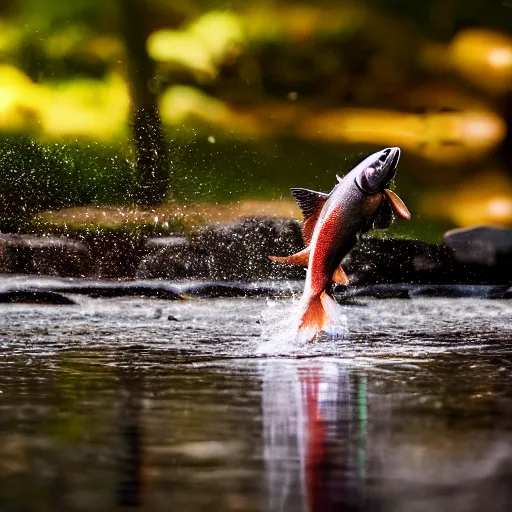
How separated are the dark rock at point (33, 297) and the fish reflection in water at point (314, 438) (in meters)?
5.55

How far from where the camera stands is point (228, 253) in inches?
509

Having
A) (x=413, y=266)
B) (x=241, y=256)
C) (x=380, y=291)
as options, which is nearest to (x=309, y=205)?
(x=380, y=291)

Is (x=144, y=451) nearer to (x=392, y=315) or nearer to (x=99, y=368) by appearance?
(x=99, y=368)

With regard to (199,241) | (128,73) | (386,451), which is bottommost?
(386,451)

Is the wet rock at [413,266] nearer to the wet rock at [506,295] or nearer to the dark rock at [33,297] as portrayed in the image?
the wet rock at [506,295]

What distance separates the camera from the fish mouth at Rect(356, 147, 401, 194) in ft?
15.8

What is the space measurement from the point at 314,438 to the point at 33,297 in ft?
25.1

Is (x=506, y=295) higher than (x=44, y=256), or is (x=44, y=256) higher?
(x=44, y=256)

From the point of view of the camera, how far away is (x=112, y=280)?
1295 centimetres

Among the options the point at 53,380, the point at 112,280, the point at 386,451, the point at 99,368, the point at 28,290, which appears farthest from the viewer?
the point at 112,280

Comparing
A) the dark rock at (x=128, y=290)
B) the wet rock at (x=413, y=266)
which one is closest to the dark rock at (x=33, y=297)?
the dark rock at (x=128, y=290)

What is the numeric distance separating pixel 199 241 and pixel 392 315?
443 centimetres

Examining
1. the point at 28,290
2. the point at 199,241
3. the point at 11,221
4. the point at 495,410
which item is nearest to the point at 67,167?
the point at 11,221

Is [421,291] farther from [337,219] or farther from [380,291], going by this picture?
[337,219]
